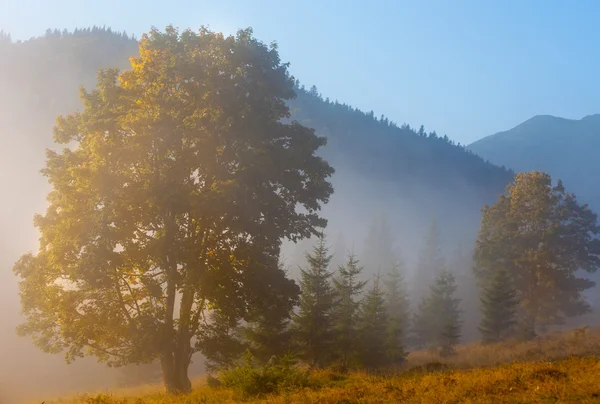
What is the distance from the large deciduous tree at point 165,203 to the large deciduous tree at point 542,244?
2640 cm

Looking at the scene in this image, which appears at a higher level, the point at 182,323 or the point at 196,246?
the point at 196,246

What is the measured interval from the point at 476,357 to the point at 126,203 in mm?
23199

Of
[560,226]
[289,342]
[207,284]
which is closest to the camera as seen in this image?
[207,284]

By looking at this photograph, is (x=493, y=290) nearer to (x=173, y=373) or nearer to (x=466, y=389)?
(x=173, y=373)

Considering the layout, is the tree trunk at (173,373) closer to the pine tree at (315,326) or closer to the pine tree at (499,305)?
the pine tree at (315,326)

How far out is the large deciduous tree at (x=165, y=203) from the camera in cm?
1703

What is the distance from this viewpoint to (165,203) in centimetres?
1658

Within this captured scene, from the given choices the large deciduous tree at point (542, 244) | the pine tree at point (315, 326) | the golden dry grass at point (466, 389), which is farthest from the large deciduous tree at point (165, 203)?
the large deciduous tree at point (542, 244)

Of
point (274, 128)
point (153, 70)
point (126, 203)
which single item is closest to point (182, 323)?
point (126, 203)

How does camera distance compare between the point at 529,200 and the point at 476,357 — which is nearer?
the point at 476,357

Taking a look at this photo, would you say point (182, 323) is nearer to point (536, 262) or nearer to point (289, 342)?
point (289, 342)

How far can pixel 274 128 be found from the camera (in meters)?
A: 19.2

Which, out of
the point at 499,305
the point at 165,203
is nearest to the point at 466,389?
the point at 165,203

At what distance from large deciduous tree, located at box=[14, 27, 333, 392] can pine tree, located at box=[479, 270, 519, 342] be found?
27.5 metres
